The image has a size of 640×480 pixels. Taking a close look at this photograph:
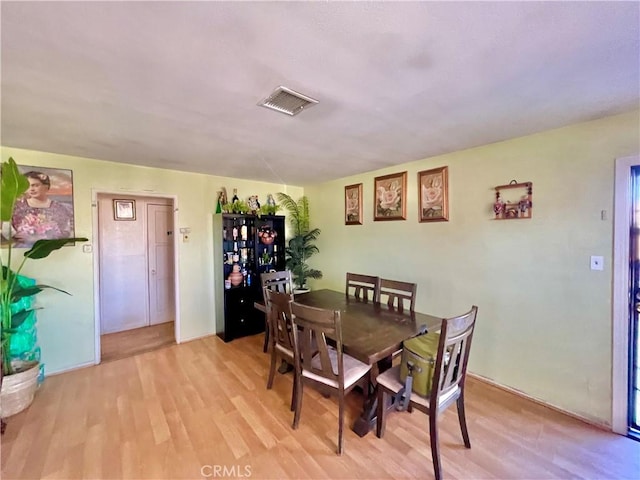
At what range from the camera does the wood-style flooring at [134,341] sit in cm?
338


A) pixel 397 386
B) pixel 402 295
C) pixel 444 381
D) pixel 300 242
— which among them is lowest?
pixel 397 386

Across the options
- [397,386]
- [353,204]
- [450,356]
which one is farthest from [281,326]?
[353,204]

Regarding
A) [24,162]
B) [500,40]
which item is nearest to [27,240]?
[24,162]

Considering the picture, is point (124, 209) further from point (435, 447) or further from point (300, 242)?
point (435, 447)

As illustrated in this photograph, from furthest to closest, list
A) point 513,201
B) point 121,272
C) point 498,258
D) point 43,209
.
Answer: point 121,272 → point 43,209 → point 498,258 → point 513,201

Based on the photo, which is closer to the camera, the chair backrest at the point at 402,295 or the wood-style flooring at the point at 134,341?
the chair backrest at the point at 402,295

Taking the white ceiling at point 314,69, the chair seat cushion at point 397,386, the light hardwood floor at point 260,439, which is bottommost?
the light hardwood floor at point 260,439

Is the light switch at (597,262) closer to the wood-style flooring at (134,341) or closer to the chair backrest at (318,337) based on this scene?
the chair backrest at (318,337)

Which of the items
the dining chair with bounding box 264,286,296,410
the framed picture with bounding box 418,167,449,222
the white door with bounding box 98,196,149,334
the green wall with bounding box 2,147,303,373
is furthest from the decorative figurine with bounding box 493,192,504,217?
the white door with bounding box 98,196,149,334

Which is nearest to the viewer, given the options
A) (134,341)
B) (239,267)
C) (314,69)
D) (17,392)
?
(314,69)

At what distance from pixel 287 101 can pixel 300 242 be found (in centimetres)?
290

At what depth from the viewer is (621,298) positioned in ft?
6.37

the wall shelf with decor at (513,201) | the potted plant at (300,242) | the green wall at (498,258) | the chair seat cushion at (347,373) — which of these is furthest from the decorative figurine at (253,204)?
the wall shelf with decor at (513,201)

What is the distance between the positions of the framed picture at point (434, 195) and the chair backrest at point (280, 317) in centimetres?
184
